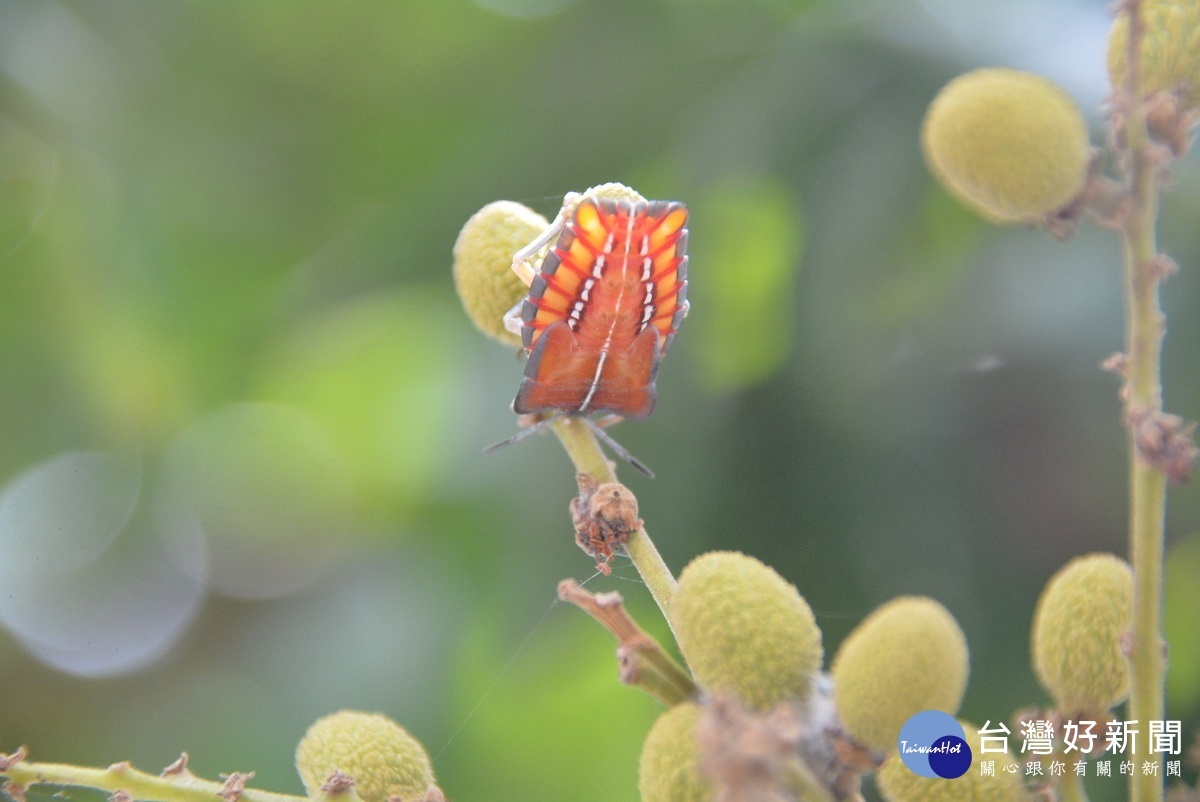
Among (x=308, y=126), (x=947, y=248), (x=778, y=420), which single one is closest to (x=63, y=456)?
(x=308, y=126)

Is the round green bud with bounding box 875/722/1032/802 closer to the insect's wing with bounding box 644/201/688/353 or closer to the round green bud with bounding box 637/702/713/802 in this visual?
the round green bud with bounding box 637/702/713/802

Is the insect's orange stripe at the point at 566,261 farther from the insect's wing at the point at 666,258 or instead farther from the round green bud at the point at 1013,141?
the round green bud at the point at 1013,141

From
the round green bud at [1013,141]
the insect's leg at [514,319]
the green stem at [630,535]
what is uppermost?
the round green bud at [1013,141]

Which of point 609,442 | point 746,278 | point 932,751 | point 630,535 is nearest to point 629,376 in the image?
point 609,442

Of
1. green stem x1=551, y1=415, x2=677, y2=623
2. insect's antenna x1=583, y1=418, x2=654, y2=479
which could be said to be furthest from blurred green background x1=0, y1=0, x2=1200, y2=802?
green stem x1=551, y1=415, x2=677, y2=623

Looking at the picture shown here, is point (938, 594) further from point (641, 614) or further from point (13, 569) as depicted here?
point (13, 569)

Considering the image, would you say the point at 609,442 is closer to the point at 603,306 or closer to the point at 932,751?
the point at 603,306

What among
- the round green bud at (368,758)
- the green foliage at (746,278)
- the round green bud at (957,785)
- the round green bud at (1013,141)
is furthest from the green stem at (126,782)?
the green foliage at (746,278)
